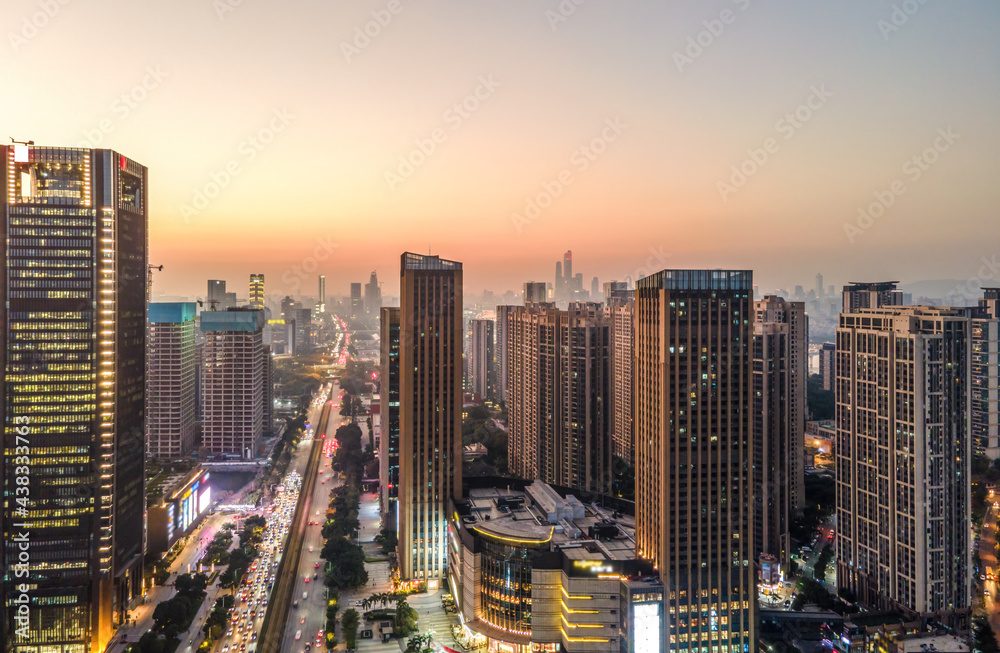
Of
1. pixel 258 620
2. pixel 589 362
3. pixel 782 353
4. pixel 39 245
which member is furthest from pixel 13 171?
pixel 782 353

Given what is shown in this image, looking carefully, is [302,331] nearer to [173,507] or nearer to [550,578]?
[173,507]

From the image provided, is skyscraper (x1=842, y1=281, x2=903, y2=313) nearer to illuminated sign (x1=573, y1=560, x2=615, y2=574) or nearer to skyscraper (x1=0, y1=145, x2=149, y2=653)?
illuminated sign (x1=573, y1=560, x2=615, y2=574)

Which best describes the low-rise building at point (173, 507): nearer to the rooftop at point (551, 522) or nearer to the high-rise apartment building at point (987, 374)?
the rooftop at point (551, 522)

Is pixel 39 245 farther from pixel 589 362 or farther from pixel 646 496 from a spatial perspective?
pixel 589 362

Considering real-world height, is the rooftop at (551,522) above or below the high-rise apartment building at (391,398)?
below

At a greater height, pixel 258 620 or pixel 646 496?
pixel 646 496

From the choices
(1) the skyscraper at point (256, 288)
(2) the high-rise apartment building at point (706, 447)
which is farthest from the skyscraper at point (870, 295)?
(1) the skyscraper at point (256, 288)

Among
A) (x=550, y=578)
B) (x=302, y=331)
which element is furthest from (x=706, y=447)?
(x=302, y=331)
